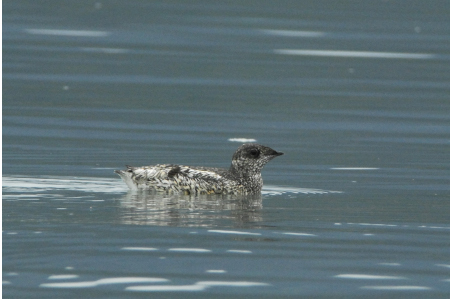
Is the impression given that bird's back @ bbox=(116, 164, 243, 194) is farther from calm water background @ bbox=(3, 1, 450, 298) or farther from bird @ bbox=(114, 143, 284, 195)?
calm water background @ bbox=(3, 1, 450, 298)

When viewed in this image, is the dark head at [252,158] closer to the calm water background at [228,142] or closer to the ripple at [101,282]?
the calm water background at [228,142]

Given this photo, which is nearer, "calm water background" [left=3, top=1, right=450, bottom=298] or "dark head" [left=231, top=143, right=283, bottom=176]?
"calm water background" [left=3, top=1, right=450, bottom=298]

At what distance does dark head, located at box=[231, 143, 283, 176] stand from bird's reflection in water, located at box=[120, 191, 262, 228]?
24.0 inches

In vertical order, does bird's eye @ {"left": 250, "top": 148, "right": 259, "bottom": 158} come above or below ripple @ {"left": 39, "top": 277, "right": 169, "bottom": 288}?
above

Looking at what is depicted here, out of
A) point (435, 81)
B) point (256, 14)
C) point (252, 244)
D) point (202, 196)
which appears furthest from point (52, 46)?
point (252, 244)

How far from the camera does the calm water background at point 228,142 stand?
30.0 ft

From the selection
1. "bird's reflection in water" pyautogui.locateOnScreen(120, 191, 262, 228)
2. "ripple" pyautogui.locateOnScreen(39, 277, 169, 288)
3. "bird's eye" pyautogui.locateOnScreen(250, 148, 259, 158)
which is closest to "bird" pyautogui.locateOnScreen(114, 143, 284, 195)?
"bird's reflection in water" pyautogui.locateOnScreen(120, 191, 262, 228)

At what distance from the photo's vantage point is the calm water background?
9148mm

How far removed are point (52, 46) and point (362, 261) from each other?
84.9 feet

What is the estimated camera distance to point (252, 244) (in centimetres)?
1014

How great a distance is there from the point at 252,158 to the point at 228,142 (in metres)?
5.15

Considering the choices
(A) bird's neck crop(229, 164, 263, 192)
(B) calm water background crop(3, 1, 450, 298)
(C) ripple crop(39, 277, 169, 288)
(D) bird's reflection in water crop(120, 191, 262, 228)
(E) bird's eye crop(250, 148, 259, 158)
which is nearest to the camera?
(C) ripple crop(39, 277, 169, 288)

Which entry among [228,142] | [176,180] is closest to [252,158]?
[176,180]

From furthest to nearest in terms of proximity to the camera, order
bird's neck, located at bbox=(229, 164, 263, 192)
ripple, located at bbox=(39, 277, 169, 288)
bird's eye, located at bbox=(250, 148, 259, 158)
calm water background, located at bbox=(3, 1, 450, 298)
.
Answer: bird's eye, located at bbox=(250, 148, 259, 158)
bird's neck, located at bbox=(229, 164, 263, 192)
calm water background, located at bbox=(3, 1, 450, 298)
ripple, located at bbox=(39, 277, 169, 288)
